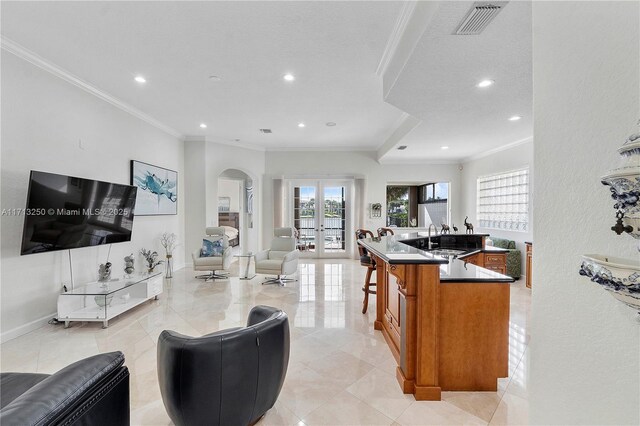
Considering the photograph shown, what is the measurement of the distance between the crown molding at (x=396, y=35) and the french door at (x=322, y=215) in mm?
4539

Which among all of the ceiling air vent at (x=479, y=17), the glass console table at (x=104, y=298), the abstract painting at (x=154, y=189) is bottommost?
the glass console table at (x=104, y=298)

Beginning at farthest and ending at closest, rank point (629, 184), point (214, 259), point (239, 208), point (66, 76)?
point (239, 208) → point (214, 259) → point (66, 76) → point (629, 184)

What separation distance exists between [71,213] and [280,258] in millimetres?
3139

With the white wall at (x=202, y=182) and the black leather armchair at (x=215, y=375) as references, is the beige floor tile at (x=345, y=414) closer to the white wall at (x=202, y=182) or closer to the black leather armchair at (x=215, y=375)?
the black leather armchair at (x=215, y=375)

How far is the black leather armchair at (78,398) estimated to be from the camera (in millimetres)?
884

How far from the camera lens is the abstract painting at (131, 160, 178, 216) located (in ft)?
16.0

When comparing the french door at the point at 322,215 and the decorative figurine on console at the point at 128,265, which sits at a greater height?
the french door at the point at 322,215

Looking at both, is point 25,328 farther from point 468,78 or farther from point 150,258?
point 468,78

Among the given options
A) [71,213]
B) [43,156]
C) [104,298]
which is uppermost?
[43,156]

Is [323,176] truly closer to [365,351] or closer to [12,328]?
[365,351]

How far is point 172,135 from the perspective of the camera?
5.98 m

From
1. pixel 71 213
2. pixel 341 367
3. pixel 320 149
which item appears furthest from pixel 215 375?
pixel 320 149

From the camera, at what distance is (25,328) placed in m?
3.09

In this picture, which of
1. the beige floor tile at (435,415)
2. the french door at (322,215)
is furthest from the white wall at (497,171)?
the beige floor tile at (435,415)
